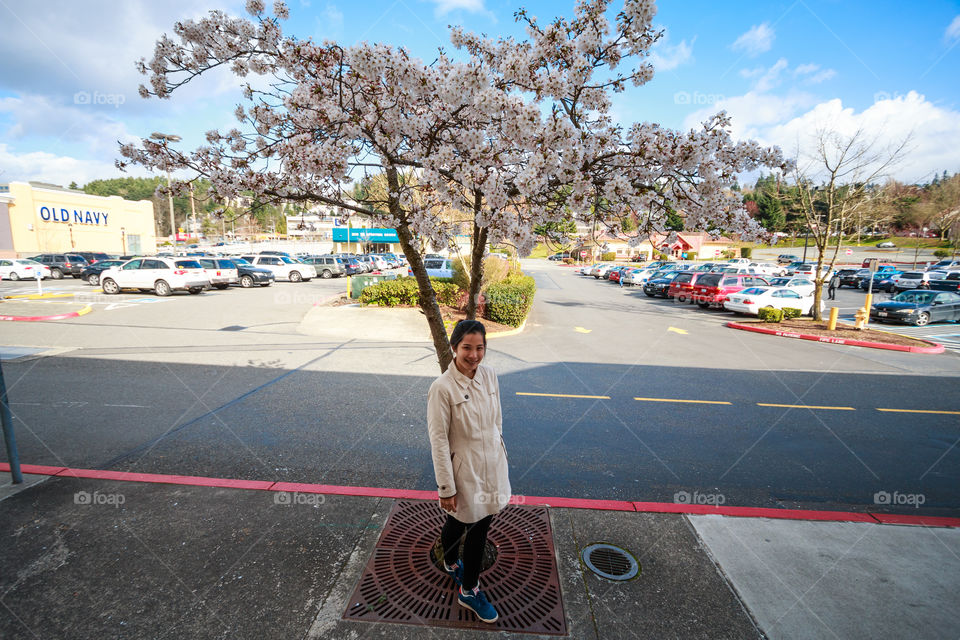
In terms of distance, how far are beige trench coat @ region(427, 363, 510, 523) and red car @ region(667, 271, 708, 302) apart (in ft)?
72.9

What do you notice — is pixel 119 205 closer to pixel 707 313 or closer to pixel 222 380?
pixel 222 380

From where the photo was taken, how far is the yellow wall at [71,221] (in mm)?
39781

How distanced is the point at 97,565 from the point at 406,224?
328 cm

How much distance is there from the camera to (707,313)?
2011 centimetres

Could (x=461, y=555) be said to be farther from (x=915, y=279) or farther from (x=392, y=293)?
(x=915, y=279)

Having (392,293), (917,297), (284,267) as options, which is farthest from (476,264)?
(284,267)

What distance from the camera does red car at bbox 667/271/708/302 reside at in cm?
2287

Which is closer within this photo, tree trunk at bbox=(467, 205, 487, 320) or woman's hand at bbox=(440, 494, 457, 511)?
woman's hand at bbox=(440, 494, 457, 511)

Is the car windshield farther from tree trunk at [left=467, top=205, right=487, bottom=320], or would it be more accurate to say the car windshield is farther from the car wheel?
the car wheel

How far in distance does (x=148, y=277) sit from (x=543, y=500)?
22919mm

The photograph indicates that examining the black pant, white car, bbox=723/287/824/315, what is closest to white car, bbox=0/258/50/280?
the black pant

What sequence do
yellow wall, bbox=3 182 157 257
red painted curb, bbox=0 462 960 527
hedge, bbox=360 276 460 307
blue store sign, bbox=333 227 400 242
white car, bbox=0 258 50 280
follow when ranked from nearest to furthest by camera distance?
red painted curb, bbox=0 462 960 527, hedge, bbox=360 276 460 307, white car, bbox=0 258 50 280, yellow wall, bbox=3 182 157 257, blue store sign, bbox=333 227 400 242

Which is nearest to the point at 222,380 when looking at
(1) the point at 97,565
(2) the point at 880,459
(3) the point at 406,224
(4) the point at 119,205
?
(1) the point at 97,565

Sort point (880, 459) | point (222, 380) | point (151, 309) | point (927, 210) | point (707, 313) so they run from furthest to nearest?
point (927, 210) → point (707, 313) → point (151, 309) → point (222, 380) → point (880, 459)
